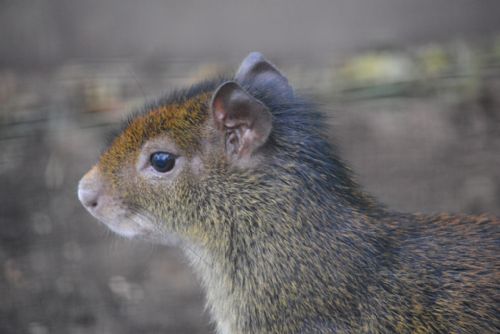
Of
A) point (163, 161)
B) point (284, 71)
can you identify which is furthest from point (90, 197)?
point (284, 71)

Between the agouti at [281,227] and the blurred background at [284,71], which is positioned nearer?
the agouti at [281,227]

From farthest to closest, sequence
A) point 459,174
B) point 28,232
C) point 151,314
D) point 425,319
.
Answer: point 459,174 < point 28,232 < point 151,314 < point 425,319

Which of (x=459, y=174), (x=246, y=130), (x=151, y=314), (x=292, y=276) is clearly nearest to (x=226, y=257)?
(x=292, y=276)

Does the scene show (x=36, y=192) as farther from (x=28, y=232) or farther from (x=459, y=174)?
(x=459, y=174)

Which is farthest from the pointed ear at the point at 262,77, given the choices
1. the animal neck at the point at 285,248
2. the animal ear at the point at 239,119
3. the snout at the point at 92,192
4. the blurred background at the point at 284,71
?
the blurred background at the point at 284,71

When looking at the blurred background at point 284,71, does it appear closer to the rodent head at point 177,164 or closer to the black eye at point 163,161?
the rodent head at point 177,164

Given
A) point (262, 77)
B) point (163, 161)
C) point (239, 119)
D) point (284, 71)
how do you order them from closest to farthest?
1. point (239, 119)
2. point (163, 161)
3. point (262, 77)
4. point (284, 71)

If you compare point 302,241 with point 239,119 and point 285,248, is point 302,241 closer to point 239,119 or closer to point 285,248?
point 285,248
